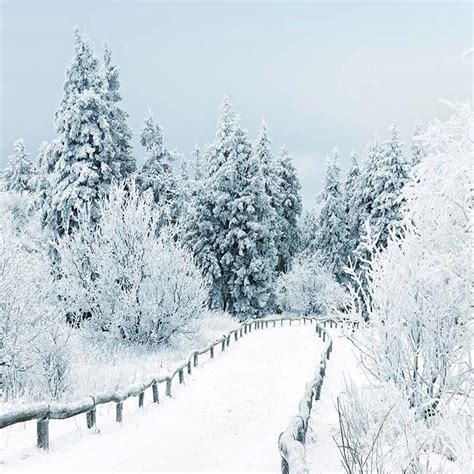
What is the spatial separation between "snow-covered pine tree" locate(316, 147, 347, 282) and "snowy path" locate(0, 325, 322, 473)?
1302 inches

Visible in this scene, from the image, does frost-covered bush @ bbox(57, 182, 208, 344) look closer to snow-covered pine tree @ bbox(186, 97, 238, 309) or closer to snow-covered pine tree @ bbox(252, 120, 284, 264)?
snow-covered pine tree @ bbox(186, 97, 238, 309)

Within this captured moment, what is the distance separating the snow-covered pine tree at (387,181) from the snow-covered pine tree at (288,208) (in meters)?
11.1

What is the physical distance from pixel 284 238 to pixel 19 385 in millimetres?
41261

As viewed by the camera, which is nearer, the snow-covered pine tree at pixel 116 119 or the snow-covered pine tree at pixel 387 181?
the snow-covered pine tree at pixel 116 119

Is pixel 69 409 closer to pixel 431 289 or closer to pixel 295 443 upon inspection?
pixel 295 443

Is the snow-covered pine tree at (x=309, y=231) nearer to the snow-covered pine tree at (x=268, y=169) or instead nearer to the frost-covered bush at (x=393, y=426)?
the snow-covered pine tree at (x=268, y=169)

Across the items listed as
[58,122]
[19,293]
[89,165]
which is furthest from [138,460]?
[58,122]

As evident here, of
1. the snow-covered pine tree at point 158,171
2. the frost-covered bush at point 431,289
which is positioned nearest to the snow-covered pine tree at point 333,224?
the snow-covered pine tree at point 158,171

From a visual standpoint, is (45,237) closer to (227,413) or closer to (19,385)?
(19,385)

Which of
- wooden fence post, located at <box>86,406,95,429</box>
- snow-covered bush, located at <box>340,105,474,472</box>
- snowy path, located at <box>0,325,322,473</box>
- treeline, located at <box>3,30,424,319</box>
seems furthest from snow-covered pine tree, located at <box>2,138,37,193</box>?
snow-covered bush, located at <box>340,105,474,472</box>

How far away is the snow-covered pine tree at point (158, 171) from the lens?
33.1m

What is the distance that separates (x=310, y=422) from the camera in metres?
11.6

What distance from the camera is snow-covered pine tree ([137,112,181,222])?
33062 millimetres

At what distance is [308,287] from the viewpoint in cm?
4791
